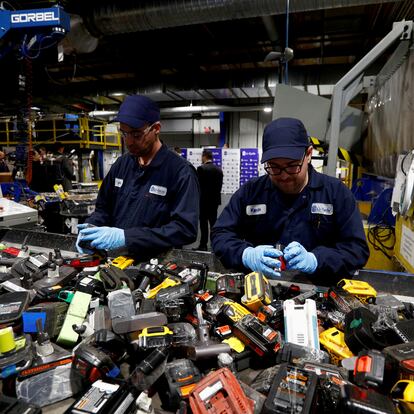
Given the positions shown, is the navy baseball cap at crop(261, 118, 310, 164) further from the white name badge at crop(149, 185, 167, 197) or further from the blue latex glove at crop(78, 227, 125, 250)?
the blue latex glove at crop(78, 227, 125, 250)

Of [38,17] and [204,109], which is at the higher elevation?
[204,109]

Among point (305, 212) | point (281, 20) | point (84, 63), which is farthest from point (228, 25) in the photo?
point (305, 212)

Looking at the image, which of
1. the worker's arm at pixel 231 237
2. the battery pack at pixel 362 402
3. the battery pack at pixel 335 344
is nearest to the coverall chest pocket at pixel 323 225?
the worker's arm at pixel 231 237

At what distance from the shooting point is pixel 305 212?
1.57 meters

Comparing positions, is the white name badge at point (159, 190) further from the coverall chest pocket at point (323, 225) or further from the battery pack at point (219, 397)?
the battery pack at point (219, 397)

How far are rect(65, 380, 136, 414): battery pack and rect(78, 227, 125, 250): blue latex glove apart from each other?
96cm

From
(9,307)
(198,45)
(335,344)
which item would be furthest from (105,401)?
(198,45)

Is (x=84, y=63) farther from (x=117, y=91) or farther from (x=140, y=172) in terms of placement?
(x=140, y=172)

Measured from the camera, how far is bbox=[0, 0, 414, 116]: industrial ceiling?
3.26 meters

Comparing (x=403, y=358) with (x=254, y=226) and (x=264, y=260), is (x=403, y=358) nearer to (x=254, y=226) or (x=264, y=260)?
(x=264, y=260)

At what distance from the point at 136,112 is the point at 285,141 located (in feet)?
2.88

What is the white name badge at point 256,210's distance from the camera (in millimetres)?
1639

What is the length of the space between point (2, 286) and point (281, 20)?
479 cm

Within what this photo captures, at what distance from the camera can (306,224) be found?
158 cm
